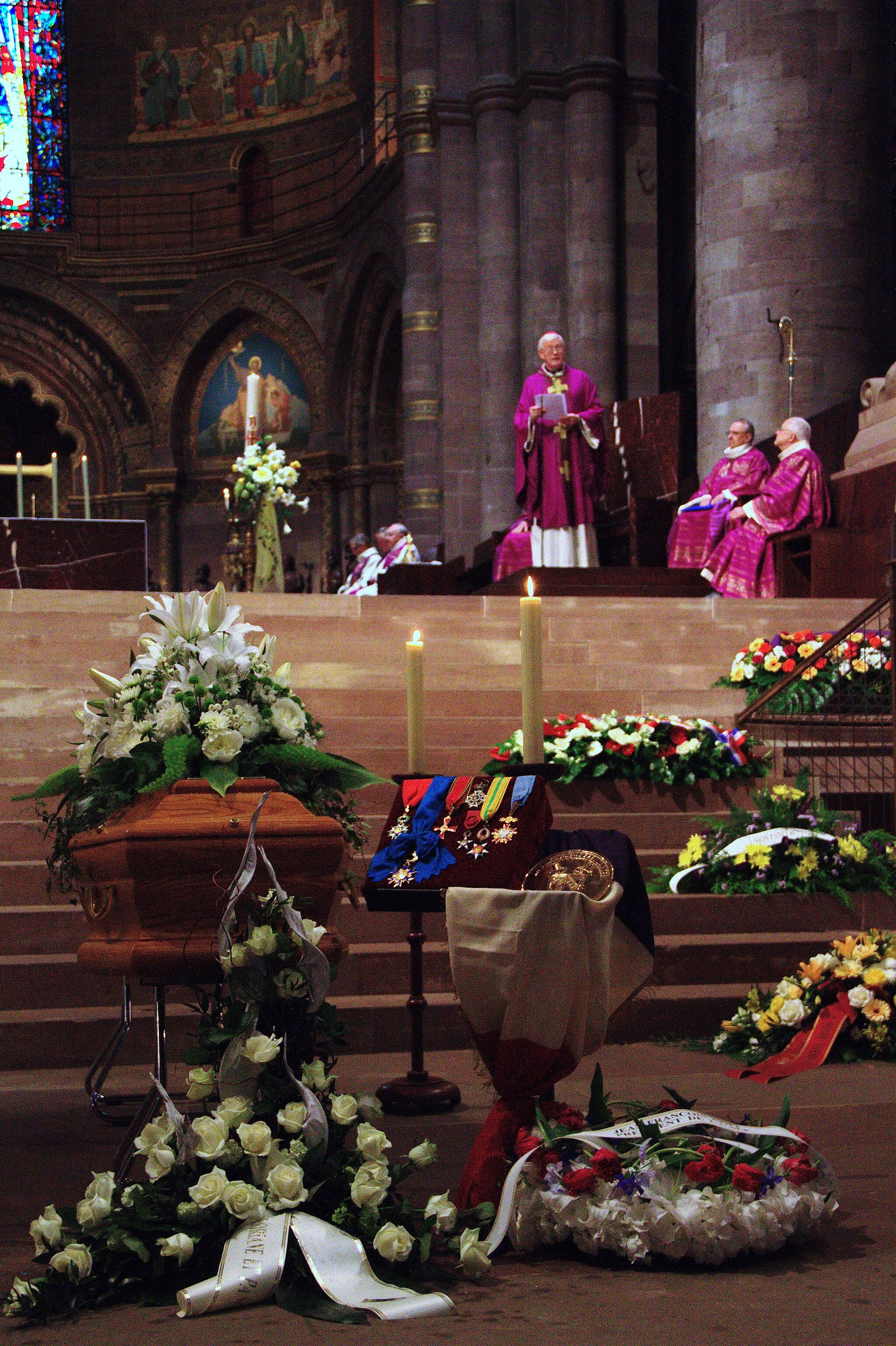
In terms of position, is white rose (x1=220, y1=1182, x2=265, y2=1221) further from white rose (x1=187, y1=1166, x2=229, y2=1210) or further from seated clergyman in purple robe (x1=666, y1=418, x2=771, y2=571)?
seated clergyman in purple robe (x1=666, y1=418, x2=771, y2=571)

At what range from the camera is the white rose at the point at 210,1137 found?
3.25 metres

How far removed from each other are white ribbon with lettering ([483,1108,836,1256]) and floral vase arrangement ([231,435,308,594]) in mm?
11550

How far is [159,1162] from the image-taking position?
3246 millimetres

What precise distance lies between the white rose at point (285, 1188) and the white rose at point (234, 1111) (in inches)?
5.0

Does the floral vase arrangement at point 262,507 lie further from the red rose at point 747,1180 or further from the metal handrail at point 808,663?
the red rose at point 747,1180

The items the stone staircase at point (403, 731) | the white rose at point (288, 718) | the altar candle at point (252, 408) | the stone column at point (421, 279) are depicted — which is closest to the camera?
the white rose at point (288, 718)

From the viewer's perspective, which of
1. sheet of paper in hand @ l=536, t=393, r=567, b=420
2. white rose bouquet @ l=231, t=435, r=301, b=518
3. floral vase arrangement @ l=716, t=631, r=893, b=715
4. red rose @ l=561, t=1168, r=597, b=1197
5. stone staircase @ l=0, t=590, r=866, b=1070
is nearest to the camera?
red rose @ l=561, t=1168, r=597, b=1197

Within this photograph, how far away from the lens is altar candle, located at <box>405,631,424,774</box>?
4828 millimetres

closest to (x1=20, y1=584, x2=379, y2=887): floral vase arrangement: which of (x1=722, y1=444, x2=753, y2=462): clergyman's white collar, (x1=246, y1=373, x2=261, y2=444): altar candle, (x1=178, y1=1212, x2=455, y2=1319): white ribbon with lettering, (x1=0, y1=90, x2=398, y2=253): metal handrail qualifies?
(x1=178, y1=1212, x2=455, y2=1319): white ribbon with lettering

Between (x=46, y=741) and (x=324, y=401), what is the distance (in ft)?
69.3

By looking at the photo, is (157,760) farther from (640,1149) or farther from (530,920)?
(640,1149)

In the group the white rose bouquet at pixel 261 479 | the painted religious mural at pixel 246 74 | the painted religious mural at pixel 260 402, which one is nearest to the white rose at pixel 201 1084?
the white rose bouquet at pixel 261 479

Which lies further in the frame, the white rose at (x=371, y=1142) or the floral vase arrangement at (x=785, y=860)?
the floral vase arrangement at (x=785, y=860)

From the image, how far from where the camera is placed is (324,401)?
29141 mm
